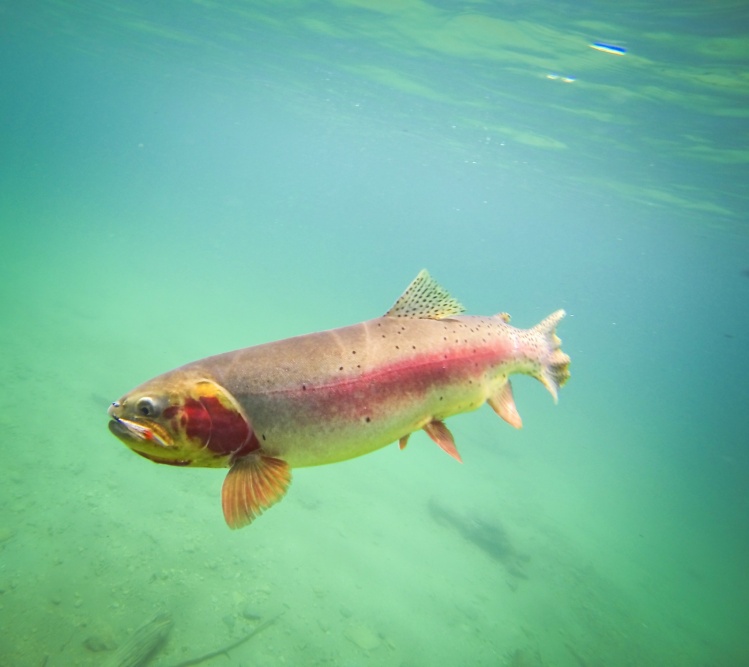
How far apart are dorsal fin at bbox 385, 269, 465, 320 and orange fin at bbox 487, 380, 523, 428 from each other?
2.22 ft

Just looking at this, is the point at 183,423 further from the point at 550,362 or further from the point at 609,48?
the point at 609,48

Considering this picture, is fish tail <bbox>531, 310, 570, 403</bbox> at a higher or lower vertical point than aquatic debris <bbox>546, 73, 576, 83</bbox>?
lower

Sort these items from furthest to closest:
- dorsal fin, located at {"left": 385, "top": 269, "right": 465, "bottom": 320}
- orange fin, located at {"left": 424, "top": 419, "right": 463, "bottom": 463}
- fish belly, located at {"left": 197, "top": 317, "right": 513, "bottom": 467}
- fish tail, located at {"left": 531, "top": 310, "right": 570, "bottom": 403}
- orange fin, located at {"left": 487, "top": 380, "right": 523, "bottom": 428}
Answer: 1. fish tail, located at {"left": 531, "top": 310, "right": 570, "bottom": 403}
2. orange fin, located at {"left": 487, "top": 380, "right": 523, "bottom": 428}
3. dorsal fin, located at {"left": 385, "top": 269, "right": 465, "bottom": 320}
4. orange fin, located at {"left": 424, "top": 419, "right": 463, "bottom": 463}
5. fish belly, located at {"left": 197, "top": 317, "right": 513, "bottom": 467}

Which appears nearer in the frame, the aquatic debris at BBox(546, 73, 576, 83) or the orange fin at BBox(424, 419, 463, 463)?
the orange fin at BBox(424, 419, 463, 463)

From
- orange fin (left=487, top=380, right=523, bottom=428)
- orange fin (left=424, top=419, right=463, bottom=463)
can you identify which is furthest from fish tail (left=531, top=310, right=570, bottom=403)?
orange fin (left=424, top=419, right=463, bottom=463)

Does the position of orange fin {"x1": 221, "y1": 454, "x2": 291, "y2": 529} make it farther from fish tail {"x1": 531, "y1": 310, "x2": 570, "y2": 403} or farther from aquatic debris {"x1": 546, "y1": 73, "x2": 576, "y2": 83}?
aquatic debris {"x1": 546, "y1": 73, "x2": 576, "y2": 83}

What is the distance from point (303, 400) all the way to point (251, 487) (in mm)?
443

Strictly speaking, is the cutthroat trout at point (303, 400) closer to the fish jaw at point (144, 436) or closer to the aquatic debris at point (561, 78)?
the fish jaw at point (144, 436)

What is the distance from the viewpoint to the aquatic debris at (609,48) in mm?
13203

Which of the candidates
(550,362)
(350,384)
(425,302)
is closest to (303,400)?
(350,384)

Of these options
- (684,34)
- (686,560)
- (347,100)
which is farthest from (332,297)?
(684,34)

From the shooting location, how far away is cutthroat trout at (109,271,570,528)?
6.37 feet

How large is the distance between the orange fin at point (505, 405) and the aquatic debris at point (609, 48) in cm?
1478

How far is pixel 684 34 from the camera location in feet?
37.7
